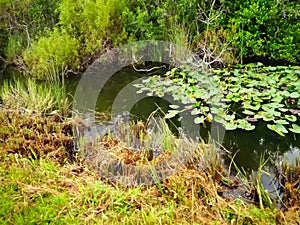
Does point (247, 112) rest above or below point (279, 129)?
above

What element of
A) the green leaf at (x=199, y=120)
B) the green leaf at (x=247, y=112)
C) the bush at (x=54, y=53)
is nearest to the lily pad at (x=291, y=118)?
the green leaf at (x=247, y=112)

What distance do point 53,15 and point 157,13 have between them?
215 centimetres

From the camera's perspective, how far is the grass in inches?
92.0

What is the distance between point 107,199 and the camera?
8.38 feet

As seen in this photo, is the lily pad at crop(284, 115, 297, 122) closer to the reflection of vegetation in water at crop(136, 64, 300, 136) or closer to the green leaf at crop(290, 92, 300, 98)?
the reflection of vegetation in water at crop(136, 64, 300, 136)

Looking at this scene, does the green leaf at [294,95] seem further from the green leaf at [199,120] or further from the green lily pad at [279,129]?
the green leaf at [199,120]

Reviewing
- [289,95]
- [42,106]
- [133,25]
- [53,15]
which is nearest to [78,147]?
[42,106]

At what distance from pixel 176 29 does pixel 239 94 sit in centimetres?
166

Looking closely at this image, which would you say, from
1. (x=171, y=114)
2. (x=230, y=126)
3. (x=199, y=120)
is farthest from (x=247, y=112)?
(x=171, y=114)

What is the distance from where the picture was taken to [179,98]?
4.21m

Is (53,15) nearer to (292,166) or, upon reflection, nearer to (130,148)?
(130,148)

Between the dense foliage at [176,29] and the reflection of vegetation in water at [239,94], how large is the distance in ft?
1.58

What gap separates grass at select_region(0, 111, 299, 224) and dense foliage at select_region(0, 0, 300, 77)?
101 inches

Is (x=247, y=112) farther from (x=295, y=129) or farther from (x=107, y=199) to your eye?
(x=107, y=199)
